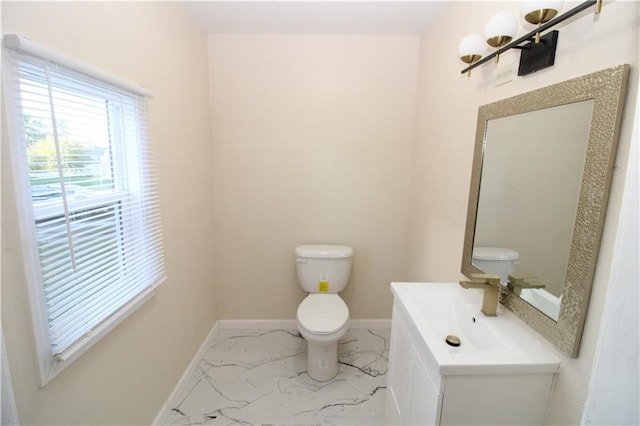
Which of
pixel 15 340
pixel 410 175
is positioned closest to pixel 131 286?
pixel 15 340

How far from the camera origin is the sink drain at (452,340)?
1.10m

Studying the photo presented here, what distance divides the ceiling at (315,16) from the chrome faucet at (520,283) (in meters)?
1.63

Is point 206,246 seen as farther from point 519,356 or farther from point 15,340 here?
point 519,356

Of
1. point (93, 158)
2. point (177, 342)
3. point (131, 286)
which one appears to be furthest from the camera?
point (177, 342)

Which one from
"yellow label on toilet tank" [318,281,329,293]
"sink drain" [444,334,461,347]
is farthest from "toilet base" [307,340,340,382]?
"sink drain" [444,334,461,347]

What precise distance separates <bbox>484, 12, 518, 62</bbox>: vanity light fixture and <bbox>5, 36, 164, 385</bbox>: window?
1.50 metres

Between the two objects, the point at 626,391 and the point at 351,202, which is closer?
the point at 626,391

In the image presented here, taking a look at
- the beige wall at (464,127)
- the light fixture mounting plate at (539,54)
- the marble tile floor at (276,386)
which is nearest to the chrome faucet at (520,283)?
the beige wall at (464,127)

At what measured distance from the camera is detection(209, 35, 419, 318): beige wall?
7.14ft

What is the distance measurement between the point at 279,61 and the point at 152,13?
928mm

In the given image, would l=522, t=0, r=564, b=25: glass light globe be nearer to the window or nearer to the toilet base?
the window

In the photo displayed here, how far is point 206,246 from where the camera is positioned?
7.24 feet

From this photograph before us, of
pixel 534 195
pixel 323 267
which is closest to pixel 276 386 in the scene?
pixel 323 267

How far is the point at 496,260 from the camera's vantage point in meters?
1.27
